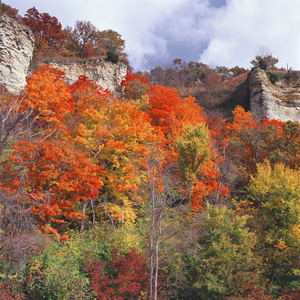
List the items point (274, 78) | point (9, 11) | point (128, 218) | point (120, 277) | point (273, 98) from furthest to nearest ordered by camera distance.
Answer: point (9, 11) → point (274, 78) → point (273, 98) → point (128, 218) → point (120, 277)

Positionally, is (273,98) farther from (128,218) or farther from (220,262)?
(220,262)

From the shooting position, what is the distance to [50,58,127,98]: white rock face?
115 ft

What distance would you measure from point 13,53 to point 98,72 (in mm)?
11590

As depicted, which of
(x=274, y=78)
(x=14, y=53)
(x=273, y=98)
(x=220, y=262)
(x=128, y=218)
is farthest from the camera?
(x=274, y=78)

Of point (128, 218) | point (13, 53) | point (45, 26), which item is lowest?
point (128, 218)

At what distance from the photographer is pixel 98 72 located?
3634 centimetres

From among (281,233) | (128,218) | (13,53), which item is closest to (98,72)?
(13,53)

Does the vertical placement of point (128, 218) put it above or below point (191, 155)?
below

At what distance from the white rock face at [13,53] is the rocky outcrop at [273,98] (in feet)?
95.2

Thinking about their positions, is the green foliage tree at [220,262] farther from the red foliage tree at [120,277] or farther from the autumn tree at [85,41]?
the autumn tree at [85,41]

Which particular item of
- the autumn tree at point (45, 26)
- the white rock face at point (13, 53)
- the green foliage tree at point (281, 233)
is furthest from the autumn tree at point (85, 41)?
the green foliage tree at point (281, 233)

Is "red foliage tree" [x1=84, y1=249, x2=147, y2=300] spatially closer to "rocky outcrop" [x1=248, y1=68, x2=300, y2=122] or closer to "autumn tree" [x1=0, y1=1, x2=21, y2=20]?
"rocky outcrop" [x1=248, y1=68, x2=300, y2=122]

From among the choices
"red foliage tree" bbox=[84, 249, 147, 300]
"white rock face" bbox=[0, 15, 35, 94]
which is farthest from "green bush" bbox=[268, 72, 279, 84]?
"red foliage tree" bbox=[84, 249, 147, 300]

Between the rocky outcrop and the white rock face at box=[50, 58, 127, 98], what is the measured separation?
19465 mm
